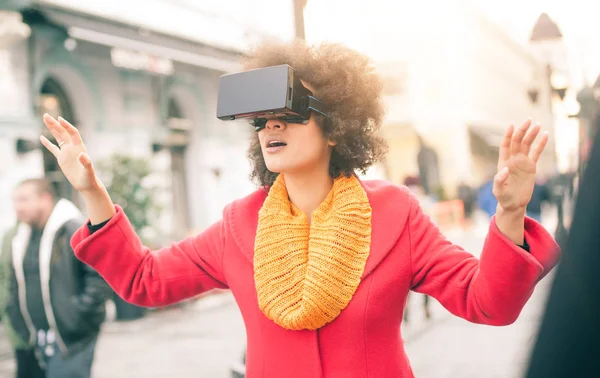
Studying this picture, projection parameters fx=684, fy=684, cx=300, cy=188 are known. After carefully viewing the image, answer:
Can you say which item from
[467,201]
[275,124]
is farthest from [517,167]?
[467,201]

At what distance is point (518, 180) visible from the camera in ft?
5.54

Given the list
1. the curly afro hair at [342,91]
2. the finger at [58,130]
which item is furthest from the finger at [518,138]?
the finger at [58,130]

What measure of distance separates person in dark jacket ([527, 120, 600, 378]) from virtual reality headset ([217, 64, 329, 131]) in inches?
50.6

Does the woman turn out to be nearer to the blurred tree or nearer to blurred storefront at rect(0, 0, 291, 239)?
blurred storefront at rect(0, 0, 291, 239)

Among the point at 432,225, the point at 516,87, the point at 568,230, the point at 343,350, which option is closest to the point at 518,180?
the point at 432,225

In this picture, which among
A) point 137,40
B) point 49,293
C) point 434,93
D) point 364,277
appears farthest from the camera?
point 434,93

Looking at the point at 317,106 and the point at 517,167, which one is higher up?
the point at 317,106

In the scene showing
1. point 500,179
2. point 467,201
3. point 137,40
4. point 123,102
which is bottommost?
point 467,201

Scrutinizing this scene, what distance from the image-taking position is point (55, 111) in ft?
40.0

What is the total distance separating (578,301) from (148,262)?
65.2 inches

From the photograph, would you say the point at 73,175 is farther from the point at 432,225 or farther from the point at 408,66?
the point at 408,66

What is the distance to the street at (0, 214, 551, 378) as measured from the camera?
232 inches

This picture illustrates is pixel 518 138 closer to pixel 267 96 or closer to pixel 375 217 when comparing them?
pixel 375 217

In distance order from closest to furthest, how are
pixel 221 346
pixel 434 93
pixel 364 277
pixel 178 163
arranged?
pixel 364 277 < pixel 221 346 < pixel 178 163 < pixel 434 93
